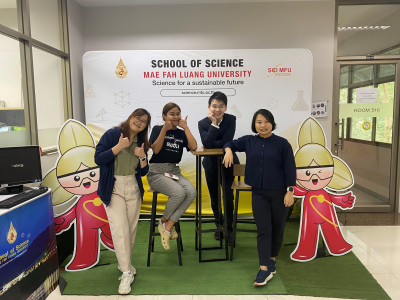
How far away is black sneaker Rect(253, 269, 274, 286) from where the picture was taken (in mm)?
2473

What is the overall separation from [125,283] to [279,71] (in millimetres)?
2970

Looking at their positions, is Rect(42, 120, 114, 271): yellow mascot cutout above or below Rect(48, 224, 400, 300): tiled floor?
above

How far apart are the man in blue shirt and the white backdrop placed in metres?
0.83

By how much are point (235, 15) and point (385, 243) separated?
3.40m

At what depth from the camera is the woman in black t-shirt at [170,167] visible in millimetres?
2584

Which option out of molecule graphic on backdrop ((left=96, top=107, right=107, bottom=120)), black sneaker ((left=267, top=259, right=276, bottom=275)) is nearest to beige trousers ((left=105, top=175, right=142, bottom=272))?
black sneaker ((left=267, top=259, right=276, bottom=275))

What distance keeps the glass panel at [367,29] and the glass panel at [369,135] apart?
0.25 m

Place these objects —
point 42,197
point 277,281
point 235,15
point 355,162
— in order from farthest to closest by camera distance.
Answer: point 355,162, point 235,15, point 277,281, point 42,197

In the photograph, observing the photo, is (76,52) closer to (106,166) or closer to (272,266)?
(106,166)

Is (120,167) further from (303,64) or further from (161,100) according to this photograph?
(303,64)

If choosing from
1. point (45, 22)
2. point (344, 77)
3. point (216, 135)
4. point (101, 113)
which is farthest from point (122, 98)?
point (344, 77)

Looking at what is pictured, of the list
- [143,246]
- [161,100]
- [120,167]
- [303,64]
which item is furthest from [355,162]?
[120,167]

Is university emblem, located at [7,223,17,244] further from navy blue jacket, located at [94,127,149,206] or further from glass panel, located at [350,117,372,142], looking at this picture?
glass panel, located at [350,117,372,142]

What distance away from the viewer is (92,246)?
2.81m
